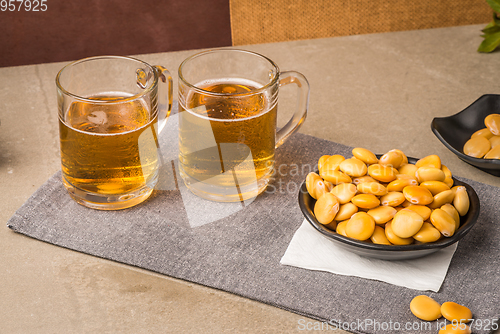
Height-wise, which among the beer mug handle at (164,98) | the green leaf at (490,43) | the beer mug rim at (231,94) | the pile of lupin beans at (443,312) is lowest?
the green leaf at (490,43)

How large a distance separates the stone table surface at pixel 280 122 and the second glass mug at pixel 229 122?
18 cm

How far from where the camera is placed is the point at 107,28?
4.98ft

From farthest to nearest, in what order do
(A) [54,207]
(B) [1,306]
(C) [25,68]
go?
(C) [25,68]
(A) [54,207]
(B) [1,306]

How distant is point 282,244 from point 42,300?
1.08 feet

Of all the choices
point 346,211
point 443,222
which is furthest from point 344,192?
point 443,222

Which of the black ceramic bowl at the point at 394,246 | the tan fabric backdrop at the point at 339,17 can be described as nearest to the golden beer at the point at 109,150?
the black ceramic bowl at the point at 394,246

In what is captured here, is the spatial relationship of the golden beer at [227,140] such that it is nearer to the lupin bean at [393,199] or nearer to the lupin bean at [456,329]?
the lupin bean at [393,199]

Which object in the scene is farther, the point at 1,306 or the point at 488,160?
the point at 488,160

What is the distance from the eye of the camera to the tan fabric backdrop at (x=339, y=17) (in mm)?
1455

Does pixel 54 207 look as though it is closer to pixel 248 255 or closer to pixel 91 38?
pixel 248 255

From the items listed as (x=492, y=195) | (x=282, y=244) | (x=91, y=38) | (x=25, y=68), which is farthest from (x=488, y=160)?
(x=91, y=38)

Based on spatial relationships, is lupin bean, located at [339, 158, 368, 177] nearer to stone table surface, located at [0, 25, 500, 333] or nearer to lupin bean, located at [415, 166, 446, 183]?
lupin bean, located at [415, 166, 446, 183]

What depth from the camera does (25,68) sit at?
4.06 feet

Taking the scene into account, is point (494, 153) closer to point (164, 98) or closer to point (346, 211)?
point (346, 211)
